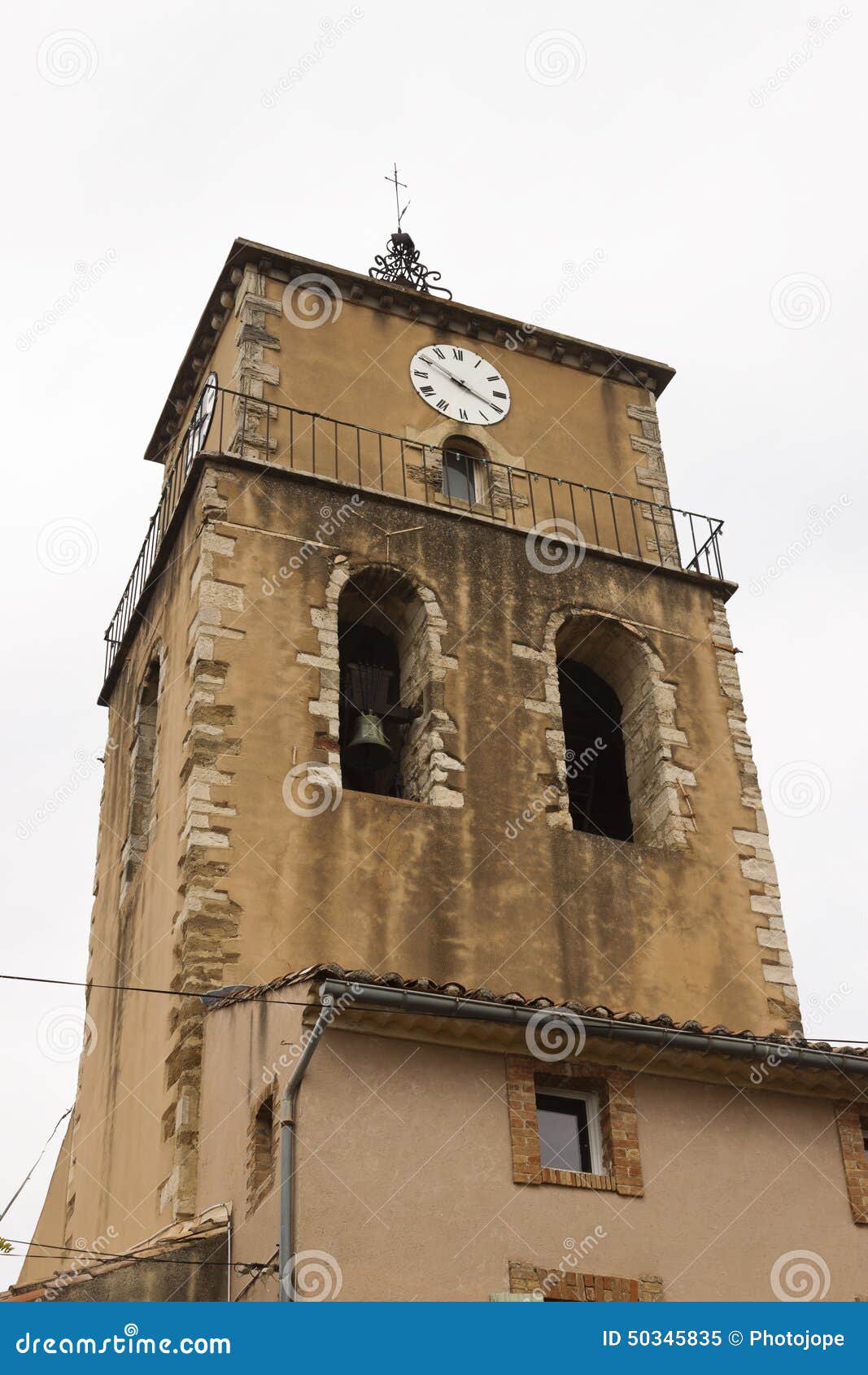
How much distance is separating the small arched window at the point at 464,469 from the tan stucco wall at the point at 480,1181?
23.0 feet

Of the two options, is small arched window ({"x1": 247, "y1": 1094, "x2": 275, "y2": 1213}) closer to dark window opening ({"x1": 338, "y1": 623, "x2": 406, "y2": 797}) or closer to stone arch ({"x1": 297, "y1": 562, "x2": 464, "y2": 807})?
stone arch ({"x1": 297, "y1": 562, "x2": 464, "y2": 807})

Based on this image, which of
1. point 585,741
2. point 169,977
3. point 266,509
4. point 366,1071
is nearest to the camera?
point 366,1071

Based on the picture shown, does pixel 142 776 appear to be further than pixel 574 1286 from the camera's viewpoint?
Yes

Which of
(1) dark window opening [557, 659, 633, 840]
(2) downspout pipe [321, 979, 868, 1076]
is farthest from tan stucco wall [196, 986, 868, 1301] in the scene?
(1) dark window opening [557, 659, 633, 840]

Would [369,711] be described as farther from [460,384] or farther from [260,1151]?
[260,1151]

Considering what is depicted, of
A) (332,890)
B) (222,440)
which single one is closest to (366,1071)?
(332,890)

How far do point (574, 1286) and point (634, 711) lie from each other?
7.09 metres

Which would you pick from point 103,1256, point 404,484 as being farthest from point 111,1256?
point 404,484

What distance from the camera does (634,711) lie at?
17016 millimetres

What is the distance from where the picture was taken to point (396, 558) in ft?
53.7

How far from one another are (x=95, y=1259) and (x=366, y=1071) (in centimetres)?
423

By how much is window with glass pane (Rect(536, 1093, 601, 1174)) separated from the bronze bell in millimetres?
4163

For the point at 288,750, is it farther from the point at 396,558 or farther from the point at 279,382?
the point at 279,382

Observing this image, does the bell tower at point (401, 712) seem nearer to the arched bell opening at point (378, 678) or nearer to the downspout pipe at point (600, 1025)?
the arched bell opening at point (378, 678)
